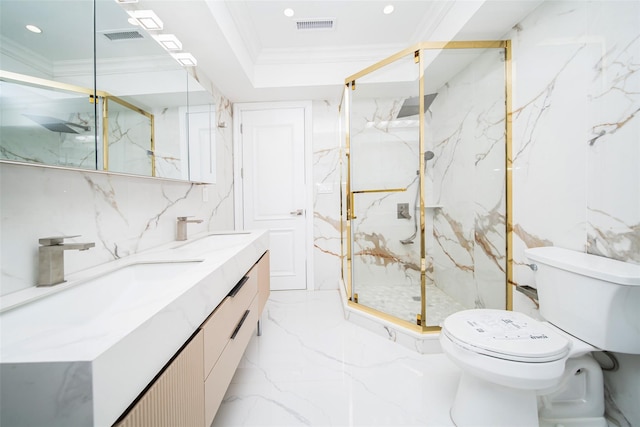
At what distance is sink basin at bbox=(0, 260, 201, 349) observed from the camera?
510 millimetres

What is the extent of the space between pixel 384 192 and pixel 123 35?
1899 mm

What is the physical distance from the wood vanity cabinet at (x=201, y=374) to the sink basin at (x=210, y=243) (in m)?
0.23

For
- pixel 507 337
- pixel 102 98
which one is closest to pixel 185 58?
pixel 102 98

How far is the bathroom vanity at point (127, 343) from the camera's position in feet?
1.24

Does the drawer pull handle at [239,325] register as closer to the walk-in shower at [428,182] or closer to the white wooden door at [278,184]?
the walk-in shower at [428,182]

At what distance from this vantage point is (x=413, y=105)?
189 centimetres

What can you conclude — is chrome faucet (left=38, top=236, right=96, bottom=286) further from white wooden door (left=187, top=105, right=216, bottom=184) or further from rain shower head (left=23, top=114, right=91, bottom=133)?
white wooden door (left=187, top=105, right=216, bottom=184)

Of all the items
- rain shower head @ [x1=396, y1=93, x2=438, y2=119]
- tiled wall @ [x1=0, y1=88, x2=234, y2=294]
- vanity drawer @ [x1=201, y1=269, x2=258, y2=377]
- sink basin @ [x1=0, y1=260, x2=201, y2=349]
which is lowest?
vanity drawer @ [x1=201, y1=269, x2=258, y2=377]

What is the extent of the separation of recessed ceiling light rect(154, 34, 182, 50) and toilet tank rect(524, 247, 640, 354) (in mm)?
2235

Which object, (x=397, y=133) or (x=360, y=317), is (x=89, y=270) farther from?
(x=397, y=133)

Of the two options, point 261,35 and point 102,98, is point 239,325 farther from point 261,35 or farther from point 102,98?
point 261,35

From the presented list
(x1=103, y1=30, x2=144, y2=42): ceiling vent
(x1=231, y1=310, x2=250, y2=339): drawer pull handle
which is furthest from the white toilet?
(x1=103, y1=30, x2=144, y2=42): ceiling vent

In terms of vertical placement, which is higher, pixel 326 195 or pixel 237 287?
pixel 326 195

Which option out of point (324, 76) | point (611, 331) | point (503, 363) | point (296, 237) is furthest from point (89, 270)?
point (324, 76)
